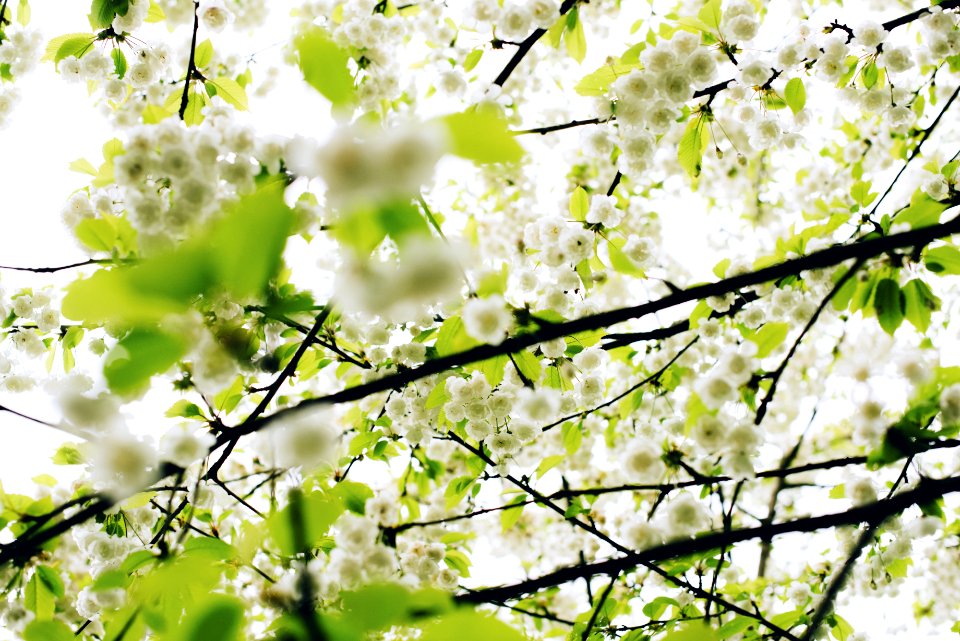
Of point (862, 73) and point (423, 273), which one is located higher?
point (862, 73)

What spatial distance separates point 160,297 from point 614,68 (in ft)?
7.83

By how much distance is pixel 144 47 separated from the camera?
10.4ft

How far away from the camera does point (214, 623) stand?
82 cm

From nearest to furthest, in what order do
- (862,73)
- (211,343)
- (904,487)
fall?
(211,343)
(904,487)
(862,73)

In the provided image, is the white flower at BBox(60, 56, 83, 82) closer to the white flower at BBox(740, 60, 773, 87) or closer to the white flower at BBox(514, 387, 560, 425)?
the white flower at BBox(514, 387, 560, 425)

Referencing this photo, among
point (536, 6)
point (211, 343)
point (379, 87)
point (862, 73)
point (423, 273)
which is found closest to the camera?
point (423, 273)

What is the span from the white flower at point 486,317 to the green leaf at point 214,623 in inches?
39.5

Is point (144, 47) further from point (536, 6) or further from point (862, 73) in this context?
point (862, 73)

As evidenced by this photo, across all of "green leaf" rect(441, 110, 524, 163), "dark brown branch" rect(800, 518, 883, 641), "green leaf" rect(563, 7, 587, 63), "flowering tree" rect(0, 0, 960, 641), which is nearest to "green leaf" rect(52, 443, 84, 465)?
"flowering tree" rect(0, 0, 960, 641)

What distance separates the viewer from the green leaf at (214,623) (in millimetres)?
813

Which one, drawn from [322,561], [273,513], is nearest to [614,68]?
[273,513]

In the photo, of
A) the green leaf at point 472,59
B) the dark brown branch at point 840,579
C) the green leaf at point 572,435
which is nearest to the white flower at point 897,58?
the green leaf at point 472,59

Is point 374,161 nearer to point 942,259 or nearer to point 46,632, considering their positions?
point 46,632

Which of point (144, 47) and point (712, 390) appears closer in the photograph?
point (712, 390)
